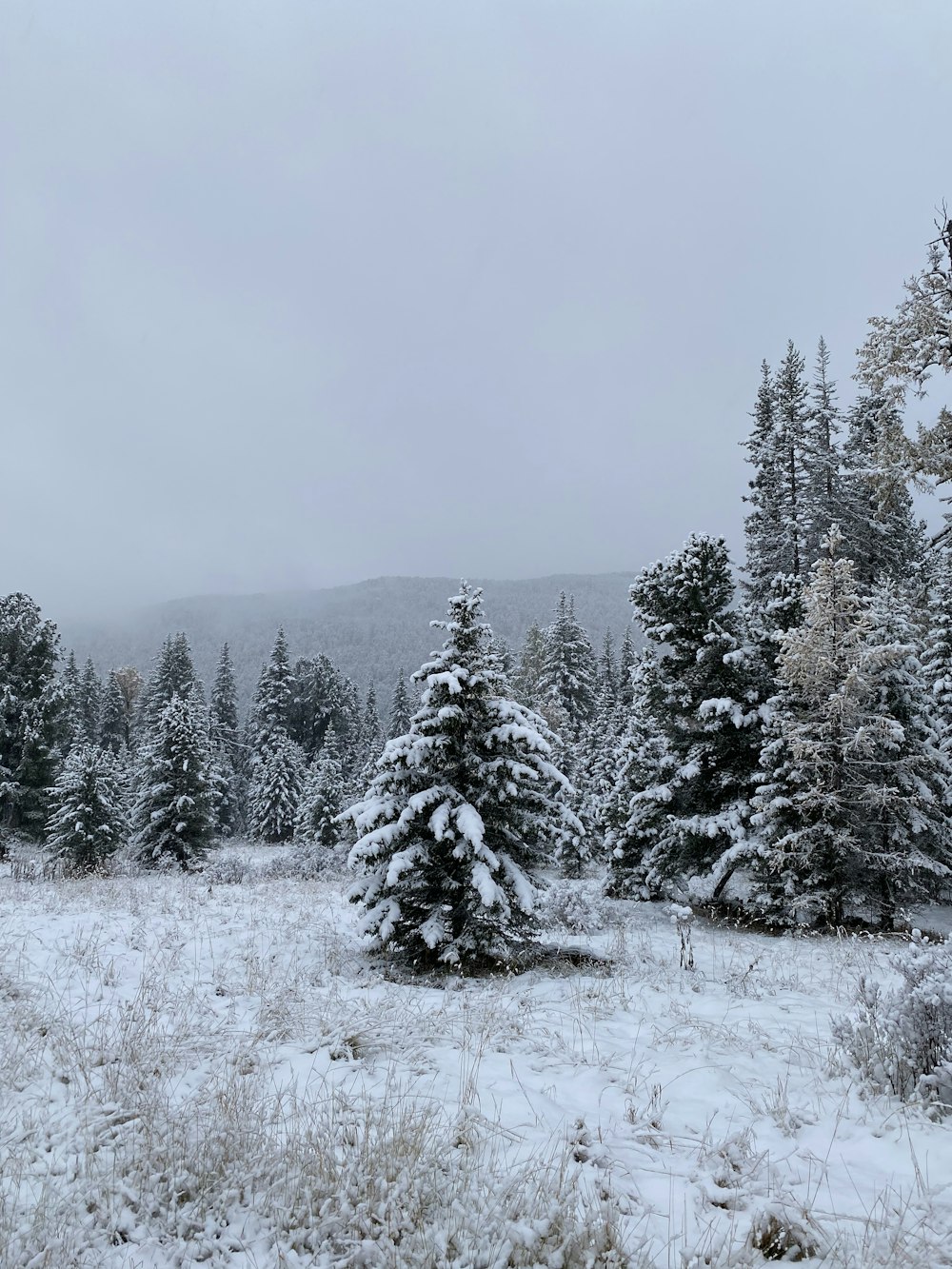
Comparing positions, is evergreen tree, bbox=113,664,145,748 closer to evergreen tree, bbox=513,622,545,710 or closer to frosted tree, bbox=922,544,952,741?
evergreen tree, bbox=513,622,545,710

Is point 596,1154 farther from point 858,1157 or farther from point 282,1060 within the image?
point 282,1060

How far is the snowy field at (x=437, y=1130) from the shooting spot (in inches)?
114

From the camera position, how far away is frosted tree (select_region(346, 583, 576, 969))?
8078 mm

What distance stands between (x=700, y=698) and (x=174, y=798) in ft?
70.2

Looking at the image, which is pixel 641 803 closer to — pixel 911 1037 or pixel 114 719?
pixel 911 1037

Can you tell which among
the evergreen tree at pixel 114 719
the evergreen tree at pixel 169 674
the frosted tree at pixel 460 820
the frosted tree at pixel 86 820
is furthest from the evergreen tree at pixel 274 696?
the frosted tree at pixel 460 820

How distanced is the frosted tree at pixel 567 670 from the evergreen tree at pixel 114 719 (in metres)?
45.2

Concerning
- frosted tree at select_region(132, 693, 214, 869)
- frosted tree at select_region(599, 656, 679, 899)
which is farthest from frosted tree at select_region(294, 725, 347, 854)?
frosted tree at select_region(599, 656, 679, 899)

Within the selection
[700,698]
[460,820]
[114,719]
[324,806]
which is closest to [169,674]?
[114,719]

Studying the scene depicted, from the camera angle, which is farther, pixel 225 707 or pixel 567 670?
pixel 225 707

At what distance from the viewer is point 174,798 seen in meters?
26.4

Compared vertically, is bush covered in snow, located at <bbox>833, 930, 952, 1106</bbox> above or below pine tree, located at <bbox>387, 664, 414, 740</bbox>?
above

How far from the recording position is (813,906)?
13797mm

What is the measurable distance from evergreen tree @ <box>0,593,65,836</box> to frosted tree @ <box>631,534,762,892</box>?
2563cm
